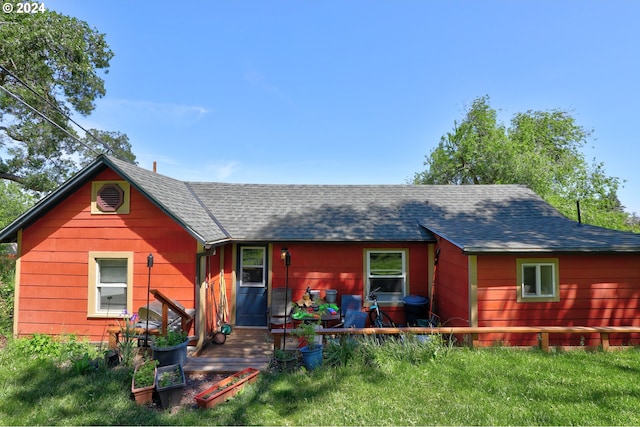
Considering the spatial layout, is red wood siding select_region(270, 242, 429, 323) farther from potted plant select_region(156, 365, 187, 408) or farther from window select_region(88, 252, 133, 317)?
potted plant select_region(156, 365, 187, 408)

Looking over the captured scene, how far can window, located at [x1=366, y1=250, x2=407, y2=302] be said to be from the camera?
9523 millimetres

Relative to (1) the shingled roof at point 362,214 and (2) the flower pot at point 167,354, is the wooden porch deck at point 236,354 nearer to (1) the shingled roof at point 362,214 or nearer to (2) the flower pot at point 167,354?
(2) the flower pot at point 167,354

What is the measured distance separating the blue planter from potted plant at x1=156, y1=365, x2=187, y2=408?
2.13 metres

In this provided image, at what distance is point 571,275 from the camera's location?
7355 mm

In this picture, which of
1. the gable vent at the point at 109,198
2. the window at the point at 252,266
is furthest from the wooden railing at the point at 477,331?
the gable vent at the point at 109,198

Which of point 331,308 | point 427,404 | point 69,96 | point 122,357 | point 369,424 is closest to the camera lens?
point 369,424

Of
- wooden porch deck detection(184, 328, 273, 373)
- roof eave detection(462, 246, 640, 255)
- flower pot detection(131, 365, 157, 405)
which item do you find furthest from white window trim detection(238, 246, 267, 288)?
roof eave detection(462, 246, 640, 255)

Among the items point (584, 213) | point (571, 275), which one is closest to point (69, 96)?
point (571, 275)

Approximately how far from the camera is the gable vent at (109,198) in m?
7.72

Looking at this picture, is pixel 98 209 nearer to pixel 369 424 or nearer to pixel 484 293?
pixel 369 424

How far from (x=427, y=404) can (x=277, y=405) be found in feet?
7.51

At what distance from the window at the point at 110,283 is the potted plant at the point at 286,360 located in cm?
417

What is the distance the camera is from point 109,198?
7.74m

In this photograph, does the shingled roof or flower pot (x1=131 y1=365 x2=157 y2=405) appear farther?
the shingled roof
